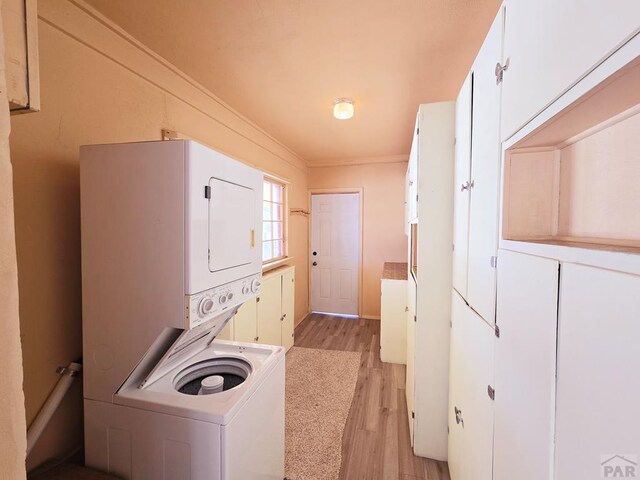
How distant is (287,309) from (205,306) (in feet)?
7.35

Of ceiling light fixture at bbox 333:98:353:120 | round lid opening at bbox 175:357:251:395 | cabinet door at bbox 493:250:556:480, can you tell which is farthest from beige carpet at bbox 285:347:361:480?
ceiling light fixture at bbox 333:98:353:120

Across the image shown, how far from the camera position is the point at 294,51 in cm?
163

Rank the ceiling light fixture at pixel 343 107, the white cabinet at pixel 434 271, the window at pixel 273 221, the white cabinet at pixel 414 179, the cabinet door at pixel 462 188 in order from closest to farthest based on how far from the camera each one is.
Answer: the cabinet door at pixel 462 188 → the white cabinet at pixel 434 271 → the white cabinet at pixel 414 179 → the ceiling light fixture at pixel 343 107 → the window at pixel 273 221

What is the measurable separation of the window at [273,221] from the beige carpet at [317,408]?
4.06ft

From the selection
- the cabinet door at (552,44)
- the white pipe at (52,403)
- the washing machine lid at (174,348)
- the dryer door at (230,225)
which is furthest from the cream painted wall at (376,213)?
the white pipe at (52,403)

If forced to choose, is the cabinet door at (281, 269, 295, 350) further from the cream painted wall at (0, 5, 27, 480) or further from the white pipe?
the cream painted wall at (0, 5, 27, 480)

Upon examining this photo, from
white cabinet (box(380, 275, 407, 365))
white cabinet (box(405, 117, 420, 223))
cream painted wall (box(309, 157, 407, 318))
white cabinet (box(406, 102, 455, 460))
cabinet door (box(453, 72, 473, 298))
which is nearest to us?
cabinet door (box(453, 72, 473, 298))

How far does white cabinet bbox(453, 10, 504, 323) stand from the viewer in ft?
3.11

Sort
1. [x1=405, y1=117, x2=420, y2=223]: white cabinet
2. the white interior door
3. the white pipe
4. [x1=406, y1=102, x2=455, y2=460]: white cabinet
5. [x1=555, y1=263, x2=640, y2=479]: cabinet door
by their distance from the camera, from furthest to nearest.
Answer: the white interior door, [x1=405, y1=117, x2=420, y2=223]: white cabinet, [x1=406, y1=102, x2=455, y2=460]: white cabinet, the white pipe, [x1=555, y1=263, x2=640, y2=479]: cabinet door

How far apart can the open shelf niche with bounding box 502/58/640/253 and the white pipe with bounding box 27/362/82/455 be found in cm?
184

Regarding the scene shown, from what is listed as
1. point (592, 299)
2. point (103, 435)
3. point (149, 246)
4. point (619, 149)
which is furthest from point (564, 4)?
point (103, 435)

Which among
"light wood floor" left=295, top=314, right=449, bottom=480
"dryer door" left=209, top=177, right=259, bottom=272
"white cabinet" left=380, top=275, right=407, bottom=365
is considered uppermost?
"dryer door" left=209, top=177, right=259, bottom=272

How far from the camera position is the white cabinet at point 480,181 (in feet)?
3.11

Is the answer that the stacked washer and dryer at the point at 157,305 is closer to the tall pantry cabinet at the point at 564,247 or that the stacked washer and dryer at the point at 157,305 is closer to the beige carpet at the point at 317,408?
the beige carpet at the point at 317,408
